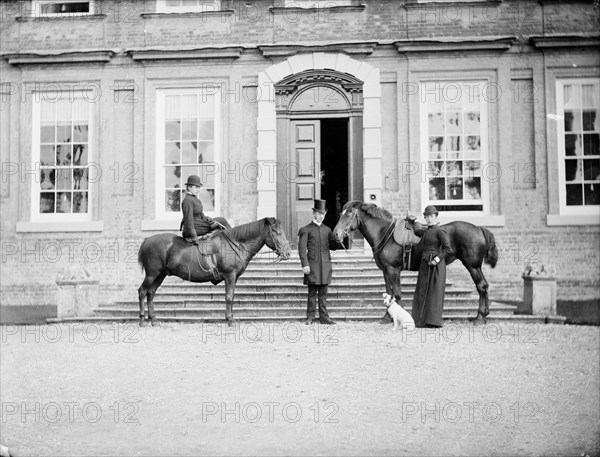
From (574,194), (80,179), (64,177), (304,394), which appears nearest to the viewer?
(304,394)

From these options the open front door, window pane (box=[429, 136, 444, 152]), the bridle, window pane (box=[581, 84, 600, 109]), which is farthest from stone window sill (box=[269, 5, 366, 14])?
the bridle

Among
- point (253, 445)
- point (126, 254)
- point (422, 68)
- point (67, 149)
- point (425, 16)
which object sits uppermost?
point (425, 16)

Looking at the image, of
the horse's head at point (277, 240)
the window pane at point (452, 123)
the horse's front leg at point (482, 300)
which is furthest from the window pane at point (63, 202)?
the window pane at point (452, 123)

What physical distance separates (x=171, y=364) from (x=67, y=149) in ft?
18.2

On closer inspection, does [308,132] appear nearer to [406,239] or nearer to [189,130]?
[189,130]

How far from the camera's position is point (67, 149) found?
10594mm

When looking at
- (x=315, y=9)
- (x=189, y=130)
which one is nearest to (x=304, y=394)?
(x=189, y=130)

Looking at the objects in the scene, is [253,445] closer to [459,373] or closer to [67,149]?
[459,373]

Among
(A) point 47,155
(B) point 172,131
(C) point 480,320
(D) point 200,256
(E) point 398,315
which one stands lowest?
(C) point 480,320

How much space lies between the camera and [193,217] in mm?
8953

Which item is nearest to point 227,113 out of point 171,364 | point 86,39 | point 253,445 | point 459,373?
point 86,39

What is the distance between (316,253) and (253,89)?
454 cm

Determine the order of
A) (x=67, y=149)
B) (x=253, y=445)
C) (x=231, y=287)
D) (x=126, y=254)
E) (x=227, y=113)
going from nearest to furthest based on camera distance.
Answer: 1. (x=253, y=445)
2. (x=231, y=287)
3. (x=67, y=149)
4. (x=126, y=254)
5. (x=227, y=113)

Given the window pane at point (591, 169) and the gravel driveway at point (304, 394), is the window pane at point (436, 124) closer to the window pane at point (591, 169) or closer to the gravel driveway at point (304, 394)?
the window pane at point (591, 169)
